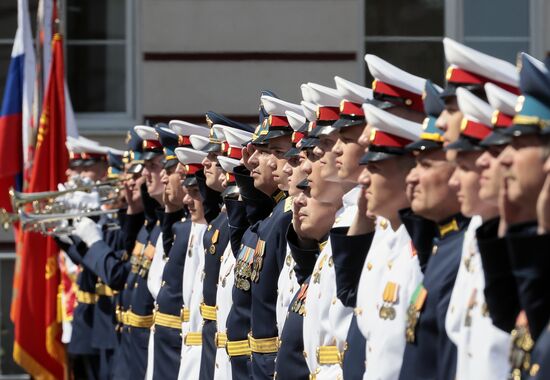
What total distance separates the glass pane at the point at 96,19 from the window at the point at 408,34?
2316 mm

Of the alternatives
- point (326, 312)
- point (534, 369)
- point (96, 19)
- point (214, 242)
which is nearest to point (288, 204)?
point (326, 312)

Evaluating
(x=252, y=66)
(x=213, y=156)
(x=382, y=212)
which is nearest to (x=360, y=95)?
(x=382, y=212)

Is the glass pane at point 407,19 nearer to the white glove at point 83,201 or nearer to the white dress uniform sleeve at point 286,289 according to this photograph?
the white glove at point 83,201

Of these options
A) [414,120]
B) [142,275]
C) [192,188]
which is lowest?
[142,275]

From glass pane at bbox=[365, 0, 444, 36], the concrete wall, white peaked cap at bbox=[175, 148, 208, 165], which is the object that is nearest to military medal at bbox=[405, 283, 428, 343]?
white peaked cap at bbox=[175, 148, 208, 165]

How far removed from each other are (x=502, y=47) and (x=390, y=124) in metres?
9.25

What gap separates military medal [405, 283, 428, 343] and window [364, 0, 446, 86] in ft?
30.9

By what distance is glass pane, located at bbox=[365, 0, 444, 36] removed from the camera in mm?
15109

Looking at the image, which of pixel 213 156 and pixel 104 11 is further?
pixel 104 11

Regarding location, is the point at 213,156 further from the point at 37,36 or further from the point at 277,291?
the point at 37,36

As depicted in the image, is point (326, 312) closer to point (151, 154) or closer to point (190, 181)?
point (190, 181)

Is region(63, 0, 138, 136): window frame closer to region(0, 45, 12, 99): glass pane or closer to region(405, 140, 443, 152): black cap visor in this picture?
region(0, 45, 12, 99): glass pane

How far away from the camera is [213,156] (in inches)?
378

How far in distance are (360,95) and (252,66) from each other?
8.26 meters
